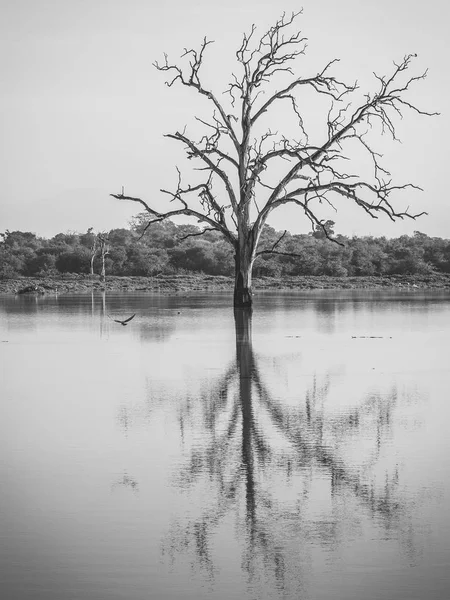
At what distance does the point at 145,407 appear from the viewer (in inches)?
408

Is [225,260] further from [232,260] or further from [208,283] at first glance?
[208,283]

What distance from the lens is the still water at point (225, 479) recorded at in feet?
16.3

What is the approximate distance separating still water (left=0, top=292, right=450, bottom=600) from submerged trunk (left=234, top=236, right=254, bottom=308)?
16.5 meters

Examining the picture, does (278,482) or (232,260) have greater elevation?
(232,260)

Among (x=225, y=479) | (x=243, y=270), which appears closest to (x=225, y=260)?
(x=243, y=270)

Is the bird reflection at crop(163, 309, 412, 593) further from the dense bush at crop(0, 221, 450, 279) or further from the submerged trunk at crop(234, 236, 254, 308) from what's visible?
the dense bush at crop(0, 221, 450, 279)

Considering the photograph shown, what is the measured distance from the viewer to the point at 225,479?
6.89m

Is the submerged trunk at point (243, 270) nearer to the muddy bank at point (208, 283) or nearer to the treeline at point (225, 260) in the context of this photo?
the muddy bank at point (208, 283)

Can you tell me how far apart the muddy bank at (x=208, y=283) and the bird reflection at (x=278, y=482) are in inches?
1924

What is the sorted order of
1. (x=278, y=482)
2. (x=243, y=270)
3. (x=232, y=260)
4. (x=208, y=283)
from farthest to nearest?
(x=232, y=260), (x=208, y=283), (x=243, y=270), (x=278, y=482)

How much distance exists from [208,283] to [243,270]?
33.9 m

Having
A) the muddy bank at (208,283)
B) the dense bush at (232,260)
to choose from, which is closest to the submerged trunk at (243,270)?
the muddy bank at (208,283)

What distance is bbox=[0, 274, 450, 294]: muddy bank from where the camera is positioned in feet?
202

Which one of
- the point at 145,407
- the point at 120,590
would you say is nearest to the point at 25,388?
the point at 145,407
